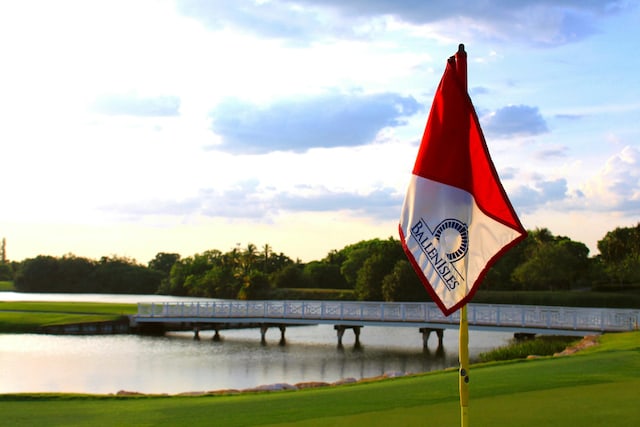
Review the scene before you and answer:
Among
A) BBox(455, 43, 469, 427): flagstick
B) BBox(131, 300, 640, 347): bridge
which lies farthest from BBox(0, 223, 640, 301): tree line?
BBox(455, 43, 469, 427): flagstick

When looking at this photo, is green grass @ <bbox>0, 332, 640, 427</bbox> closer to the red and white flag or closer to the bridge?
the red and white flag

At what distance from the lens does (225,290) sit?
9125cm

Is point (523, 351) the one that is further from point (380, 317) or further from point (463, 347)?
point (463, 347)

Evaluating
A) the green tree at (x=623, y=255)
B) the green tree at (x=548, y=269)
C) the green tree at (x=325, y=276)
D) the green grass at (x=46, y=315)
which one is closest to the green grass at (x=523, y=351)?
the green grass at (x=46, y=315)

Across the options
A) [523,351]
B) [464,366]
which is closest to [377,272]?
[523,351]

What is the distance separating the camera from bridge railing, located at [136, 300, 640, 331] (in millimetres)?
33312

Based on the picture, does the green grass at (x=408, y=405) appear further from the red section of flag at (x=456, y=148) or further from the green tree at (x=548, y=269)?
the green tree at (x=548, y=269)

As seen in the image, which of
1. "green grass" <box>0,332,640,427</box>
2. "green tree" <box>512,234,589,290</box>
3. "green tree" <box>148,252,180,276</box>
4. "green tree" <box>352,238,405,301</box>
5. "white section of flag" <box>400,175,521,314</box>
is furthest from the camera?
"green tree" <box>148,252,180,276</box>

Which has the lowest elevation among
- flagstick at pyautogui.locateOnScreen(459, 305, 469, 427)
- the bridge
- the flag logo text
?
the bridge

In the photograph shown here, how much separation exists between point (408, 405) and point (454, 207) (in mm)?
6930

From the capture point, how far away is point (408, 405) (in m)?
12.6

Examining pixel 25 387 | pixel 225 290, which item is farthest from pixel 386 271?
pixel 25 387

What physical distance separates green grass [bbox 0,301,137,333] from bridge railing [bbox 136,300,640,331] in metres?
3.74

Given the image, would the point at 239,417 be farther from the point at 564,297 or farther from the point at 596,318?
the point at 564,297
